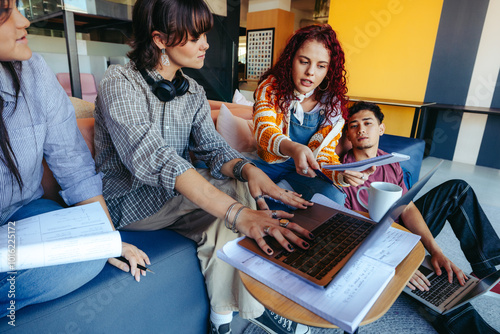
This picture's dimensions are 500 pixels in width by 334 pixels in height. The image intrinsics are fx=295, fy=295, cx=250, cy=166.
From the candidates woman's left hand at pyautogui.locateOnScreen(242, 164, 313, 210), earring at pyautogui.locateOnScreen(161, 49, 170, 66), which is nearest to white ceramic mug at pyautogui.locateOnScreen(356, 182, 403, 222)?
woman's left hand at pyautogui.locateOnScreen(242, 164, 313, 210)

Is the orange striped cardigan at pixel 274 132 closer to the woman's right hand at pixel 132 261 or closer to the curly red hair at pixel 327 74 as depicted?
the curly red hair at pixel 327 74

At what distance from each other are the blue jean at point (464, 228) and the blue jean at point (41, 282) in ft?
4.25

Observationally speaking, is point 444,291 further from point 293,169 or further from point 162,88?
point 162,88

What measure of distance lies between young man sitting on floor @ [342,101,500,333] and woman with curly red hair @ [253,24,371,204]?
0.82 feet

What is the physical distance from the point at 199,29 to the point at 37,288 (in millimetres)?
910

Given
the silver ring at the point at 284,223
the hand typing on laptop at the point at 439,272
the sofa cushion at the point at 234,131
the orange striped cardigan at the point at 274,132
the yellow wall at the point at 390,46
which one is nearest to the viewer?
the silver ring at the point at 284,223

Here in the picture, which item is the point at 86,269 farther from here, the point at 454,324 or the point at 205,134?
the point at 454,324

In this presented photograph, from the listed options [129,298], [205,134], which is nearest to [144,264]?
[129,298]

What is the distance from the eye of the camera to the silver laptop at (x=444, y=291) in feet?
3.34

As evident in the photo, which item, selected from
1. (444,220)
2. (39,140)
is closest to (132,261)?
(39,140)

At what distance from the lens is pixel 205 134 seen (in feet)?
4.00

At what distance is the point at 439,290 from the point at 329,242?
70cm

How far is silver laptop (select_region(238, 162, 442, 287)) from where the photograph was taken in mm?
537

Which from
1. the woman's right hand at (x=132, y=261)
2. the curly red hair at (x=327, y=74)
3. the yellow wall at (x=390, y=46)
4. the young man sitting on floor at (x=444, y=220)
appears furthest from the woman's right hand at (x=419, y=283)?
the yellow wall at (x=390, y=46)
